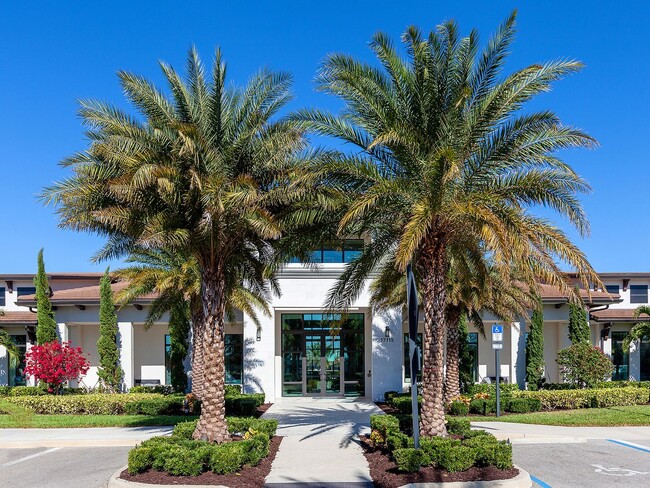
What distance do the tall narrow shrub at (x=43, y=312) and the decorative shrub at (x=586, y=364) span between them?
2206 centimetres

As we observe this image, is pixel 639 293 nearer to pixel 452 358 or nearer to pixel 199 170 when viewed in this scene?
pixel 452 358

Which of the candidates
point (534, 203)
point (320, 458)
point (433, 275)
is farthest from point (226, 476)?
point (534, 203)

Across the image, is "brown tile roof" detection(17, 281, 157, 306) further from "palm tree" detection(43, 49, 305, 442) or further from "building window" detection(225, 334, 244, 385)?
"palm tree" detection(43, 49, 305, 442)

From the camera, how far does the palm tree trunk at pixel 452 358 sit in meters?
22.8

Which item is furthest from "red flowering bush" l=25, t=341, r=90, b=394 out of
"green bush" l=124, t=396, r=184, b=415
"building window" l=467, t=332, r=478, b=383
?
"building window" l=467, t=332, r=478, b=383

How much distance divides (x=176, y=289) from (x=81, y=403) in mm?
5659

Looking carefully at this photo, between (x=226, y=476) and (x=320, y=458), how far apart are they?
304cm

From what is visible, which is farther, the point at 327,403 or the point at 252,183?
the point at 327,403

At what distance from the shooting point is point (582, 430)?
19.0m

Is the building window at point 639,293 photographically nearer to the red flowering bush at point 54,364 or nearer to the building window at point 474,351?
the building window at point 474,351

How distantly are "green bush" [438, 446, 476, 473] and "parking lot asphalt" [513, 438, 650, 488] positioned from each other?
133cm

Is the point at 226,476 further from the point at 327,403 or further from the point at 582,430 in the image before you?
the point at 327,403

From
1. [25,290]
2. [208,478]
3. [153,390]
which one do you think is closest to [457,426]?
[208,478]

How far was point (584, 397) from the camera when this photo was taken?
2414 centimetres
